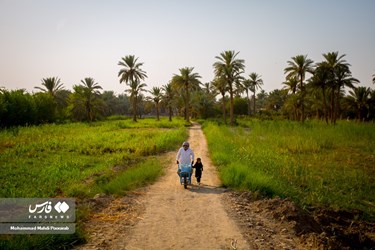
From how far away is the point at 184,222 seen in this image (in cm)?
750

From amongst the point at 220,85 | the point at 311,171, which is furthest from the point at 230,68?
the point at 311,171

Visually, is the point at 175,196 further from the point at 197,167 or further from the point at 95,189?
the point at 95,189

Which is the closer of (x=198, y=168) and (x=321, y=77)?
(x=198, y=168)

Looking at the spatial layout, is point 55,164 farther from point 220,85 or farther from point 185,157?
point 220,85

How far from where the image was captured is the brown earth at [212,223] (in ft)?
21.2

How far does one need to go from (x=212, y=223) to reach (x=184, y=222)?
0.71 metres

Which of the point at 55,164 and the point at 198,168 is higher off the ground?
the point at 198,168

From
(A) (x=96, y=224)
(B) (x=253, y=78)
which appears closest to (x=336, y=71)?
(B) (x=253, y=78)

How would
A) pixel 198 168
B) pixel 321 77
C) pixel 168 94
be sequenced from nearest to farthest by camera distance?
pixel 198 168
pixel 321 77
pixel 168 94

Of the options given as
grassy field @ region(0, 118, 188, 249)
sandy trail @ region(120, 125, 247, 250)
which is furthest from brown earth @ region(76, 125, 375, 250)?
grassy field @ region(0, 118, 188, 249)

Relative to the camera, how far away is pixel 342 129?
2942cm

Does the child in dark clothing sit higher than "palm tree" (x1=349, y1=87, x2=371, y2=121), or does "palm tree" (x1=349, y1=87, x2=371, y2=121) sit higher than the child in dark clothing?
"palm tree" (x1=349, y1=87, x2=371, y2=121)

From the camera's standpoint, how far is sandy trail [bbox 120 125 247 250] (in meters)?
6.36

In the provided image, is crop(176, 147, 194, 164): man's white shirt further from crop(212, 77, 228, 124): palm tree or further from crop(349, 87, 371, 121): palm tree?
crop(349, 87, 371, 121): palm tree
